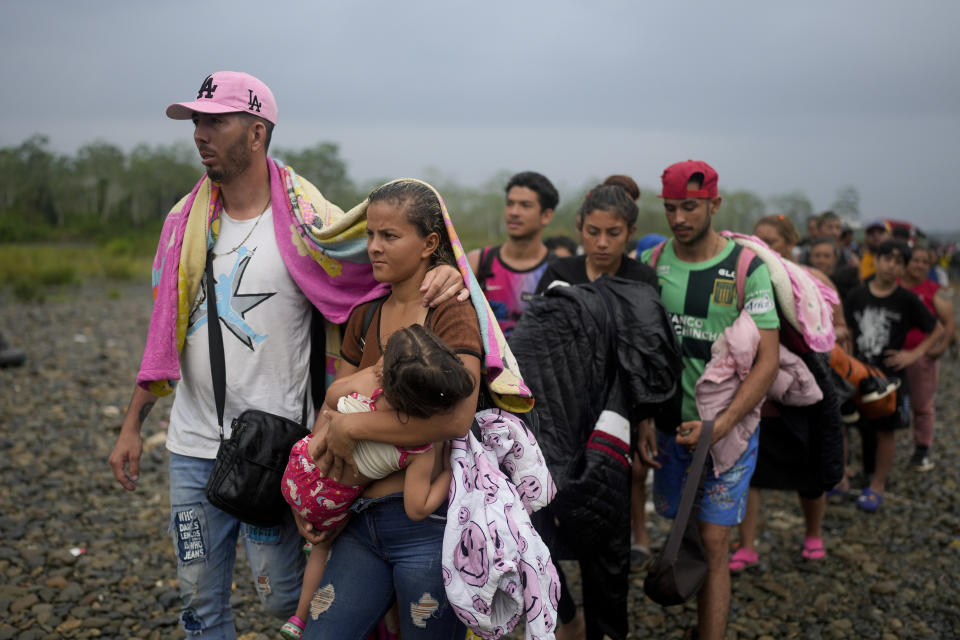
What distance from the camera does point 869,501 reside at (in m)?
5.95

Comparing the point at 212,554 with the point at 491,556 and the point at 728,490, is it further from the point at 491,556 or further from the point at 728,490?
the point at 728,490

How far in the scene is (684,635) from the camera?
3969mm

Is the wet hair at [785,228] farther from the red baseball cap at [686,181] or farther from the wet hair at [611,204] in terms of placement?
the wet hair at [611,204]

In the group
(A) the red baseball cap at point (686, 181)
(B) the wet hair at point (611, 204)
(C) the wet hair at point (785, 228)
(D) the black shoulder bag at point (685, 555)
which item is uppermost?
(A) the red baseball cap at point (686, 181)

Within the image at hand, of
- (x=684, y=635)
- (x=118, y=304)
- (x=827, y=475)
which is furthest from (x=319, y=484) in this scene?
(x=118, y=304)

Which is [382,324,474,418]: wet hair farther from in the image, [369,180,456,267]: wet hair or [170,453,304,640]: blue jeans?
[170,453,304,640]: blue jeans

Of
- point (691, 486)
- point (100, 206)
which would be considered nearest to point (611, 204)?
point (691, 486)

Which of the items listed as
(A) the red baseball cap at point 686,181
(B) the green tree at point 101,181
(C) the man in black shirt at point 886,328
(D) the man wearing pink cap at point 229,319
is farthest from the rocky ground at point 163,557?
(B) the green tree at point 101,181

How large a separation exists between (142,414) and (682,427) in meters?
2.40

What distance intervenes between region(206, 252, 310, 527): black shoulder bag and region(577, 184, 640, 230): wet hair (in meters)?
1.81

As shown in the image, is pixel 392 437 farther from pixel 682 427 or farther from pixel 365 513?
pixel 682 427

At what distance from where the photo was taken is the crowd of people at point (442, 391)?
2.16 meters

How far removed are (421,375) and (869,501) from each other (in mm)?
5377

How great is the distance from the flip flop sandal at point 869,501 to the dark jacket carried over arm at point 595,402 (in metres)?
3.74
